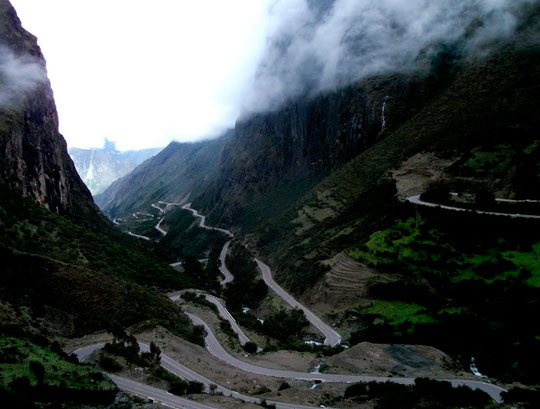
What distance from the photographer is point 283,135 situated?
13188 cm

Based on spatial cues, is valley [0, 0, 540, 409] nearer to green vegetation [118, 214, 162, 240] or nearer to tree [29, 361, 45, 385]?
tree [29, 361, 45, 385]

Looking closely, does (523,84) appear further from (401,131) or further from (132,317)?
(132,317)

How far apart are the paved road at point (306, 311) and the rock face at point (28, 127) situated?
128 feet

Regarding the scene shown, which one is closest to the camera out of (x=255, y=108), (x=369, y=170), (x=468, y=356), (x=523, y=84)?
(x=468, y=356)

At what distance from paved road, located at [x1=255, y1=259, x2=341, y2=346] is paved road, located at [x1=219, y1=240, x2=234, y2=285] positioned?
1085 cm

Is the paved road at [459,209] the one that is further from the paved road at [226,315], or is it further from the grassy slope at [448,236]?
the paved road at [226,315]

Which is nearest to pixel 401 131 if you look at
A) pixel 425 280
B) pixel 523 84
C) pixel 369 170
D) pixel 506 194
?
pixel 369 170

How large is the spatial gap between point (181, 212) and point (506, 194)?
142 metres

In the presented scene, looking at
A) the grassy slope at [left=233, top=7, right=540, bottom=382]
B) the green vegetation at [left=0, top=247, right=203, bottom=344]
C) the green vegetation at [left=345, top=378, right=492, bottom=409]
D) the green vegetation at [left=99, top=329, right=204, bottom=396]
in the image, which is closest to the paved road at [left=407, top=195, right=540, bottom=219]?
the grassy slope at [left=233, top=7, right=540, bottom=382]

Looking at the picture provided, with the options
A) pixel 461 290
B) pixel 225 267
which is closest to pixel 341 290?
pixel 461 290

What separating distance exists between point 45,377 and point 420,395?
19.9 m

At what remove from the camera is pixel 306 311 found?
54188mm

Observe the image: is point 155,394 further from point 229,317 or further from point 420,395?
point 229,317

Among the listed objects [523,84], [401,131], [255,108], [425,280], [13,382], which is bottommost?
[13,382]
